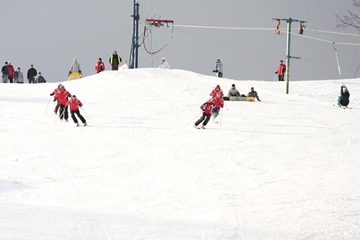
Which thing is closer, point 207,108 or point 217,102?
point 207,108

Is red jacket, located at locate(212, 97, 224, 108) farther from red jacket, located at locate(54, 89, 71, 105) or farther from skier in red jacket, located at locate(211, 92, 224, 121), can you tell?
red jacket, located at locate(54, 89, 71, 105)

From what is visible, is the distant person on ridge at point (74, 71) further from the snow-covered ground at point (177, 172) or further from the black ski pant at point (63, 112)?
the black ski pant at point (63, 112)

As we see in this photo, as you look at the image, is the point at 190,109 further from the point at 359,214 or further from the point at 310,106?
the point at 359,214

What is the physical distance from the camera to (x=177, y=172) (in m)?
13.1

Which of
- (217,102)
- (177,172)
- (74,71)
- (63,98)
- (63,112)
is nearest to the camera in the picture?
(177,172)

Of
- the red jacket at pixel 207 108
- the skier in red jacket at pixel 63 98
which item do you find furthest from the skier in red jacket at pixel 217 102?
the skier in red jacket at pixel 63 98

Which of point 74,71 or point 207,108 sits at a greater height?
point 74,71

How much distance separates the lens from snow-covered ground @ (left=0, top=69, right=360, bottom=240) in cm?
929

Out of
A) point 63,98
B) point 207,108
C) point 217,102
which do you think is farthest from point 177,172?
point 63,98

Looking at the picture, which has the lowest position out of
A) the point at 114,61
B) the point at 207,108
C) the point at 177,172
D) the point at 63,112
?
the point at 177,172

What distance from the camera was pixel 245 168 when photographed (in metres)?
13.5

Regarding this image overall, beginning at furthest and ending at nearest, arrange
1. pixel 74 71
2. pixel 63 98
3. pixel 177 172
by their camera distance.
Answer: pixel 74 71 → pixel 63 98 → pixel 177 172

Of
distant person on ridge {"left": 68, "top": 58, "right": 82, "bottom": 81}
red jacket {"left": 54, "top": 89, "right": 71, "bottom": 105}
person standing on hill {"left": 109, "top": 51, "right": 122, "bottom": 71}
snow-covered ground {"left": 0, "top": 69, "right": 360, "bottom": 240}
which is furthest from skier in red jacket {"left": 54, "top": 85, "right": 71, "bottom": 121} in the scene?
distant person on ridge {"left": 68, "top": 58, "right": 82, "bottom": 81}

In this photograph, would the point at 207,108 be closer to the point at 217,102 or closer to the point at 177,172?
the point at 217,102
